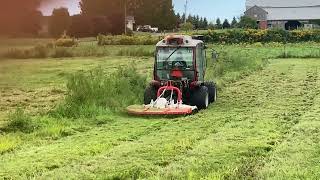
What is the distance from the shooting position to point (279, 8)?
312ft

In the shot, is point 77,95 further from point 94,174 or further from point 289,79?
point 289,79

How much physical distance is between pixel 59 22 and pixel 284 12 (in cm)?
9272

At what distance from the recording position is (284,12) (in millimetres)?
93250

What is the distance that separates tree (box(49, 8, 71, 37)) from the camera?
11.8ft

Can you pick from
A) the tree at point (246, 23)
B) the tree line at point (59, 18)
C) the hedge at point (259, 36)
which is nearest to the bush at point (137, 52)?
the hedge at point (259, 36)

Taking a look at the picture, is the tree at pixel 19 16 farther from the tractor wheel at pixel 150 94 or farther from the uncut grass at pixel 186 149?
the tractor wheel at pixel 150 94

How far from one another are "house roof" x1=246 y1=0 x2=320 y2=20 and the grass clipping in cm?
7583

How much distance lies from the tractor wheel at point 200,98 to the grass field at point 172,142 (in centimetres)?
33

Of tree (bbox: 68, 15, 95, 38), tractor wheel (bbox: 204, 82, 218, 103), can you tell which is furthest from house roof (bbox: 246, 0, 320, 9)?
tree (bbox: 68, 15, 95, 38)

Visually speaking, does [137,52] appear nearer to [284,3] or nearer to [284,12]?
[284,12]

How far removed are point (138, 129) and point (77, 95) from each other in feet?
12.1

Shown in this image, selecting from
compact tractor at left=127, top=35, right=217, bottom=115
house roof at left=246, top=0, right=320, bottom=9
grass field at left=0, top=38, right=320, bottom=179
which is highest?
house roof at left=246, top=0, right=320, bottom=9

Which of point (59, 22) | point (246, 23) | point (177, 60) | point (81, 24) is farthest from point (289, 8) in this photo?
point (59, 22)

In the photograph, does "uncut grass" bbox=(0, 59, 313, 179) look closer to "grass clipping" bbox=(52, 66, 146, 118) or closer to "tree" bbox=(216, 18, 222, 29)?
"grass clipping" bbox=(52, 66, 146, 118)
